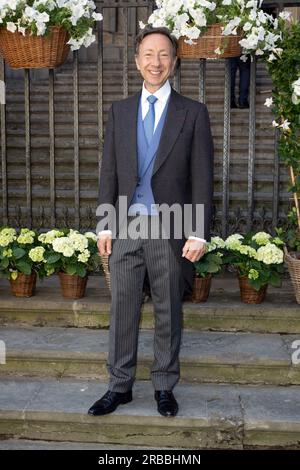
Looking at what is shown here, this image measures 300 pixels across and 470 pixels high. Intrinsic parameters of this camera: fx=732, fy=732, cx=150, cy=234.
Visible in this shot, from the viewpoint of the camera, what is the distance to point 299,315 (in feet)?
15.3

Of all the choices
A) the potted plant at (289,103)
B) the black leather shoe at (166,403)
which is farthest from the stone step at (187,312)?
the black leather shoe at (166,403)

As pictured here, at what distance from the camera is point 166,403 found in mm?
3748

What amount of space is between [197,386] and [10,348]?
1149 millimetres

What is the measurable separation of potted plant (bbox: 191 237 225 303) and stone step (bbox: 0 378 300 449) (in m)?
0.87

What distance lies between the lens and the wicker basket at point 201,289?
15.5ft

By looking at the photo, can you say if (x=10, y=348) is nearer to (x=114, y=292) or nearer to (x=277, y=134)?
(x=114, y=292)

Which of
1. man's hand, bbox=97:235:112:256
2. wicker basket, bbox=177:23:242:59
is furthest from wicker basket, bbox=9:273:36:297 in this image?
wicker basket, bbox=177:23:242:59

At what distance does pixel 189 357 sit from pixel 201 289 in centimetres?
60

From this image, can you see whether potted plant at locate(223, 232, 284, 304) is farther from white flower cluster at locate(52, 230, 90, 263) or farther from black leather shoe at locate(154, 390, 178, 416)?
black leather shoe at locate(154, 390, 178, 416)

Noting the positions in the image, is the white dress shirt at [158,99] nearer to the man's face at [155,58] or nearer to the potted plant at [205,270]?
the man's face at [155,58]

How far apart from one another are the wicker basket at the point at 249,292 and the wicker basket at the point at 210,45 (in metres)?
1.44

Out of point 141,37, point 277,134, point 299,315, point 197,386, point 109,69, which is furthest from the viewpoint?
point 109,69

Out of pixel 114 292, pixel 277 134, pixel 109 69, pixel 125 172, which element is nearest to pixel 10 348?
pixel 114 292

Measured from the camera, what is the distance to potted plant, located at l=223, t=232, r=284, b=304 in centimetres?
468
